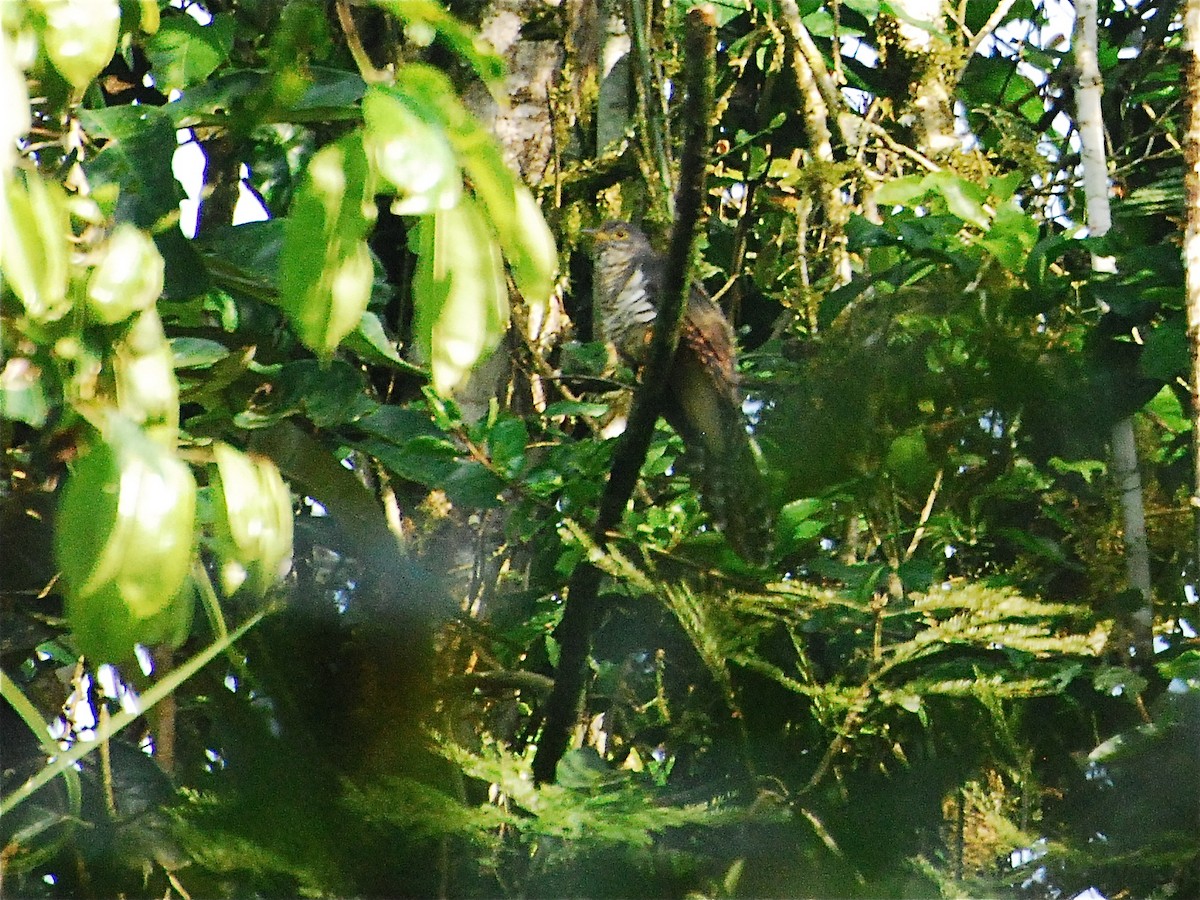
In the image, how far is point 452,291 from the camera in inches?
25.6

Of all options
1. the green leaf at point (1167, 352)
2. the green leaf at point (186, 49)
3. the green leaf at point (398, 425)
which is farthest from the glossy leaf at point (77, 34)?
the green leaf at point (1167, 352)

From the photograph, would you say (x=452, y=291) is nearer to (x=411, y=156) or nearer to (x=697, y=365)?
(x=411, y=156)

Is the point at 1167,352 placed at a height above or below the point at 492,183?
below

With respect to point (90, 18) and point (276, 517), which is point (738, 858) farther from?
point (90, 18)

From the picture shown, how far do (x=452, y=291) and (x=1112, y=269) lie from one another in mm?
1523

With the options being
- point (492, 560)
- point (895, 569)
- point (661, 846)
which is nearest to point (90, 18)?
point (661, 846)

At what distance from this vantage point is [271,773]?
4.45 feet

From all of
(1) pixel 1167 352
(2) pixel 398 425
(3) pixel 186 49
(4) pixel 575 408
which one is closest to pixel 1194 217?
(1) pixel 1167 352

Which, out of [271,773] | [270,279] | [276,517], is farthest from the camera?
[271,773]

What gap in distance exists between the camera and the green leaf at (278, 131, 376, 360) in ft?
2.13

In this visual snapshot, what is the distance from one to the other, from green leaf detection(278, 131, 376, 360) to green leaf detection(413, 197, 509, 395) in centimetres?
3

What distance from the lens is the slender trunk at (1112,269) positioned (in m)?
1.72

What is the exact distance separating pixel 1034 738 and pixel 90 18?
1.40 metres

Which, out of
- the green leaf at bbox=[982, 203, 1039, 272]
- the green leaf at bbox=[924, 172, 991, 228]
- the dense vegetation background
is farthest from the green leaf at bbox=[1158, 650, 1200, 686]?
the green leaf at bbox=[924, 172, 991, 228]
